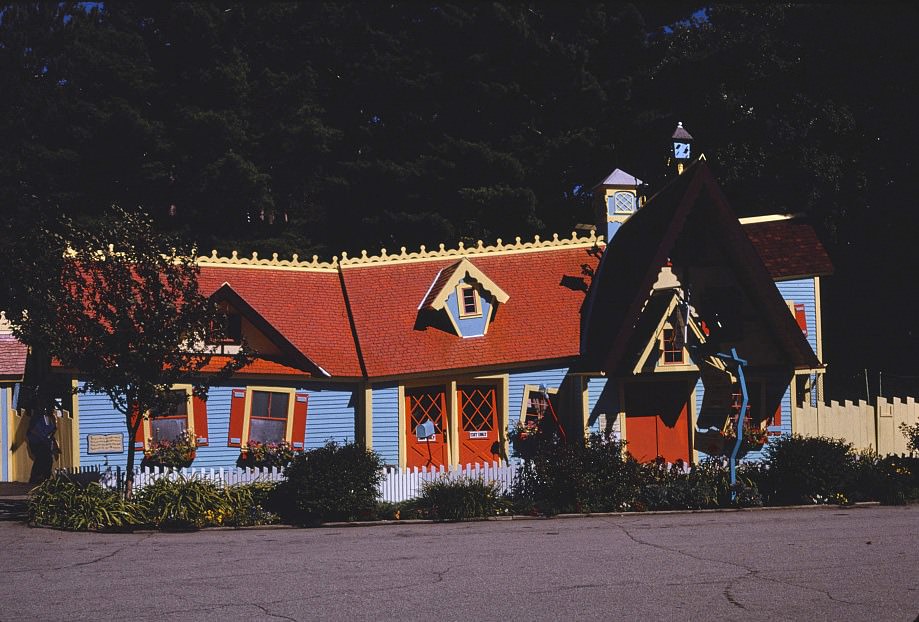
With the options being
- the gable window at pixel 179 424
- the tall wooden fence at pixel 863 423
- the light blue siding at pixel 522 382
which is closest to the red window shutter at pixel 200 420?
the gable window at pixel 179 424

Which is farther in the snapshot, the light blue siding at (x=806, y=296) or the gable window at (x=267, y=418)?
the light blue siding at (x=806, y=296)

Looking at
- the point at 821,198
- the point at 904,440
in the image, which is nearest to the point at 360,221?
the point at 821,198

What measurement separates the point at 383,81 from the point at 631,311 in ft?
76.4

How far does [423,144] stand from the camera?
43125 millimetres

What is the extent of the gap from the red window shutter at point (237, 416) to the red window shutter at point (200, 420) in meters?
0.51

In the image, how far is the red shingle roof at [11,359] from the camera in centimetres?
2822

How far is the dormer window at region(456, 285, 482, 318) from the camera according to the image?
958 inches

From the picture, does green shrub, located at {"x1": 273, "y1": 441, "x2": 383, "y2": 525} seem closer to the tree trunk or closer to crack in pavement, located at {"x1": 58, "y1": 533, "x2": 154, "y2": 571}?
the tree trunk

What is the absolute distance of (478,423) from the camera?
23984 mm

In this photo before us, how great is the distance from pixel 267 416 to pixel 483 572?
1009 cm

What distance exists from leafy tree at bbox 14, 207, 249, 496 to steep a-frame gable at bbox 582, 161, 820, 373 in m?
7.74

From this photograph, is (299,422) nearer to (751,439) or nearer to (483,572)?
(751,439)

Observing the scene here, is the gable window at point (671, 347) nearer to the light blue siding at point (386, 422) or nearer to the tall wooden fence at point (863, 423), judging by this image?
the tall wooden fence at point (863, 423)

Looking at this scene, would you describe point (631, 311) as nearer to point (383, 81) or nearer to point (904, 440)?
point (904, 440)
